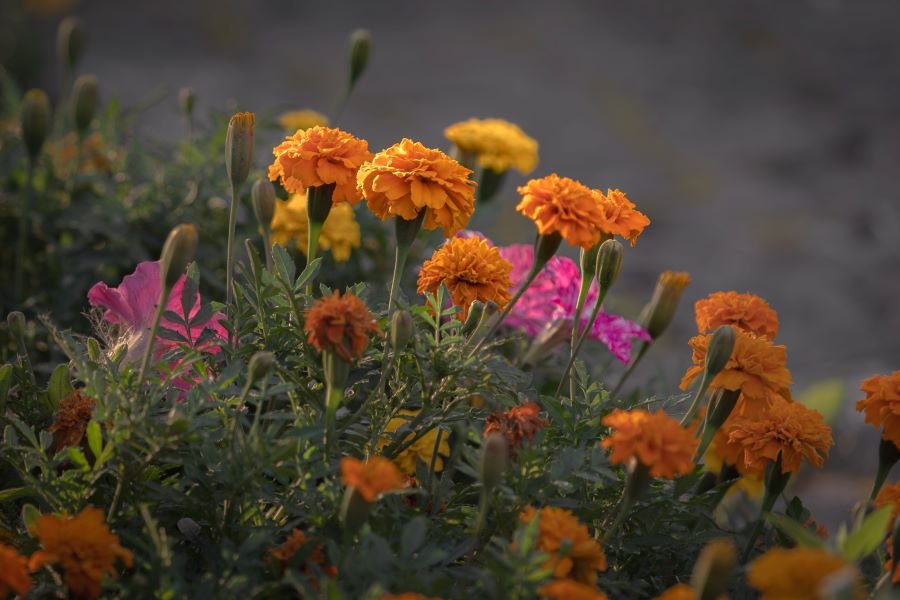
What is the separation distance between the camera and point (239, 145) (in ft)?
3.35

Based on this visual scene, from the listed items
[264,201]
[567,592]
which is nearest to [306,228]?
[264,201]

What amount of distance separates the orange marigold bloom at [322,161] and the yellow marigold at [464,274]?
103 mm

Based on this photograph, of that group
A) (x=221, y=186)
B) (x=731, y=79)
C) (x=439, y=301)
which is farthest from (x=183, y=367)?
(x=731, y=79)

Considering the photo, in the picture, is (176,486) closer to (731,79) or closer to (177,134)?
(177,134)

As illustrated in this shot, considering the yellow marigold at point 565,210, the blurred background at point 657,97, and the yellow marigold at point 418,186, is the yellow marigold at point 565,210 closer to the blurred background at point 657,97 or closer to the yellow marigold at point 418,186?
the yellow marigold at point 418,186

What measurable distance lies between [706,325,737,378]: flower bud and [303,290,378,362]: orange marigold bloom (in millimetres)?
323

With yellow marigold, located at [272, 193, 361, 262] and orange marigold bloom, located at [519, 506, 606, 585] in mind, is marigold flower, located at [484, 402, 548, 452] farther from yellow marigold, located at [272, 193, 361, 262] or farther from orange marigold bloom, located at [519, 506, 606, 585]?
yellow marigold, located at [272, 193, 361, 262]

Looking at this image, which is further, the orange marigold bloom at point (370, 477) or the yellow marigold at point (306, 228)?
the yellow marigold at point (306, 228)

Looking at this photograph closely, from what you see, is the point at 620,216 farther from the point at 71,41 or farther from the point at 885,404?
the point at 71,41

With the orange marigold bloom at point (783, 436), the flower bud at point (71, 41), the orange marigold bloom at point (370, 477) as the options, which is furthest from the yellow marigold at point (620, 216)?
the flower bud at point (71, 41)

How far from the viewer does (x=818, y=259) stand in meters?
3.19

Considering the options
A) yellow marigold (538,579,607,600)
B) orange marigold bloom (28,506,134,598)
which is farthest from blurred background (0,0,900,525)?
orange marigold bloom (28,506,134,598)

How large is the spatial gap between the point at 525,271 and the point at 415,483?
445mm

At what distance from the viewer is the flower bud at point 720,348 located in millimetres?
912
